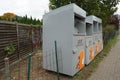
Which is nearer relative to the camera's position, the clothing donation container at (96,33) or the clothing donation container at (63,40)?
the clothing donation container at (63,40)

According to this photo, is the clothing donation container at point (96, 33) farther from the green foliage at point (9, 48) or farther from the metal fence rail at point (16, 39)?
the green foliage at point (9, 48)

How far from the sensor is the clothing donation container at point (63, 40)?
619 centimetres

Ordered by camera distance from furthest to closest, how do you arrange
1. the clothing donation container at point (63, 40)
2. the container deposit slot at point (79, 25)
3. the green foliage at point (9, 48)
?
the container deposit slot at point (79, 25) < the green foliage at point (9, 48) < the clothing donation container at point (63, 40)

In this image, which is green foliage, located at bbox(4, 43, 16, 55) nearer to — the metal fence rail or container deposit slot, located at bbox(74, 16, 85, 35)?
the metal fence rail

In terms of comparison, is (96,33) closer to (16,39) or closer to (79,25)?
(79,25)

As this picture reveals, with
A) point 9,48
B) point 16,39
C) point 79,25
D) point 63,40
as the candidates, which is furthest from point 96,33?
point 9,48

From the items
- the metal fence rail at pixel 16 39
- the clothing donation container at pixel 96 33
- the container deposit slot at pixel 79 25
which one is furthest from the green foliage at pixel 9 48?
the clothing donation container at pixel 96 33

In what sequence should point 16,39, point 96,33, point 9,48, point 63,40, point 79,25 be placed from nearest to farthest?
point 63,40, point 9,48, point 79,25, point 16,39, point 96,33

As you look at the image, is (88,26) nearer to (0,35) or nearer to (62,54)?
(62,54)

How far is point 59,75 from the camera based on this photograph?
21.7 ft

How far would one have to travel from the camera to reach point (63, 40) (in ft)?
20.9

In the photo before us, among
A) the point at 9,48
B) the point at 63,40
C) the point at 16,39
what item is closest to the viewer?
the point at 63,40

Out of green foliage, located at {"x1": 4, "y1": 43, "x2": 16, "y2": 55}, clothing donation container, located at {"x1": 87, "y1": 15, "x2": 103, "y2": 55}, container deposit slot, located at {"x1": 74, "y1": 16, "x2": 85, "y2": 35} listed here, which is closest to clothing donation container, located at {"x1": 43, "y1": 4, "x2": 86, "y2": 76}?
container deposit slot, located at {"x1": 74, "y1": 16, "x2": 85, "y2": 35}

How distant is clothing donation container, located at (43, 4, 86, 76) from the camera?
6.19 m
